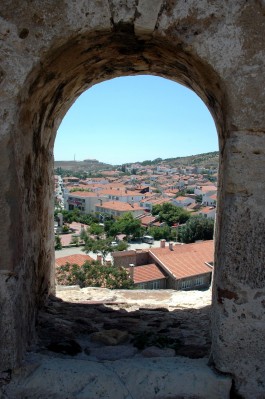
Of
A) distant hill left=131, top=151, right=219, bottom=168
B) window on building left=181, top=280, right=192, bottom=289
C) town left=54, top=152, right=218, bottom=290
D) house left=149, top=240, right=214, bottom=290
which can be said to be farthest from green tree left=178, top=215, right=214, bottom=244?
distant hill left=131, top=151, right=219, bottom=168

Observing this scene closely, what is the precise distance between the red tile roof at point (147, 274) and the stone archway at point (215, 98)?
21.3m

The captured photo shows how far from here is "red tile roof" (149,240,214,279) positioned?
24844 millimetres

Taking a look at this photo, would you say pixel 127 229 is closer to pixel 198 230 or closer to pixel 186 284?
pixel 198 230

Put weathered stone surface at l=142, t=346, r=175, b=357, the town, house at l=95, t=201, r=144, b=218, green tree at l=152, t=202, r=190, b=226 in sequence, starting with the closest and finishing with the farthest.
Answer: weathered stone surface at l=142, t=346, r=175, b=357, the town, green tree at l=152, t=202, r=190, b=226, house at l=95, t=201, r=144, b=218

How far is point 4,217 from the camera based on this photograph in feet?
6.27

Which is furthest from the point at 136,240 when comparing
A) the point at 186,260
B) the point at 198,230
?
the point at 186,260

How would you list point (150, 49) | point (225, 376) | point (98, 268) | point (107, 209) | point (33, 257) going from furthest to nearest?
point (107, 209) → point (98, 268) → point (33, 257) → point (150, 49) → point (225, 376)

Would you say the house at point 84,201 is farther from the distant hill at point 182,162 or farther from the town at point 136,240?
the distant hill at point 182,162

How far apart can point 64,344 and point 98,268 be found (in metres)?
16.2

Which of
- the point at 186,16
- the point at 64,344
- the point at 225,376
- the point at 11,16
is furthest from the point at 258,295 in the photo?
the point at 11,16

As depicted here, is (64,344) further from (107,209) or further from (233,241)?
(107,209)

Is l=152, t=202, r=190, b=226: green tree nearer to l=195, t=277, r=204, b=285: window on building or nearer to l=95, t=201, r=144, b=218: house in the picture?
l=95, t=201, r=144, b=218: house

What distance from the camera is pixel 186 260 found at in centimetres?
2608

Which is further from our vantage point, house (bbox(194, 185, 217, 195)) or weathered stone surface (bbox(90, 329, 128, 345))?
house (bbox(194, 185, 217, 195))
